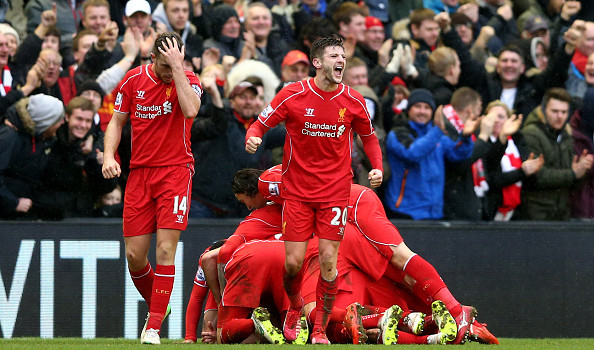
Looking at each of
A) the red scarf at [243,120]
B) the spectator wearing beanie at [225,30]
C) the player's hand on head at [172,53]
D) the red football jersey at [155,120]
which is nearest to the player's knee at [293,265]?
the red football jersey at [155,120]

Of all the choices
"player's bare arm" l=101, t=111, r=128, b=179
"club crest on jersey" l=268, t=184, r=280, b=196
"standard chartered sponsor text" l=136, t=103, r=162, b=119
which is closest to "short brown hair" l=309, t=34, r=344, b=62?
"club crest on jersey" l=268, t=184, r=280, b=196

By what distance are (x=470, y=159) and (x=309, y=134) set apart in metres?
3.17

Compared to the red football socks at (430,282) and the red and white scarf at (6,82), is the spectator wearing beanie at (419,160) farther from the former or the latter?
the red and white scarf at (6,82)

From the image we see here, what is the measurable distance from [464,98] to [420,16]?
198 centimetres

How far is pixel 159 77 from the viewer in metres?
7.87

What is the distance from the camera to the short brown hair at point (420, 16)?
41.6 feet

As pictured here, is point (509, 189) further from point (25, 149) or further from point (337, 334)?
point (25, 149)

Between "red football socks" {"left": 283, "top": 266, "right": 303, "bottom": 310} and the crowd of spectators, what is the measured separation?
95.4 inches

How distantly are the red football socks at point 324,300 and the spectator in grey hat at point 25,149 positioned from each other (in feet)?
10.9

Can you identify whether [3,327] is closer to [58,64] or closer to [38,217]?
[38,217]

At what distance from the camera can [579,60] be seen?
12219mm

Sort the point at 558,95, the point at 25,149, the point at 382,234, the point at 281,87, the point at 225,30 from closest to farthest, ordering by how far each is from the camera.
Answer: the point at 382,234 → the point at 25,149 → the point at 281,87 → the point at 558,95 → the point at 225,30

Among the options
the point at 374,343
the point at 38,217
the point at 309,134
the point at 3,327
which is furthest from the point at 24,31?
the point at 374,343

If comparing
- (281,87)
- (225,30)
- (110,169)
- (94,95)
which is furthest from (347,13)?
(110,169)
